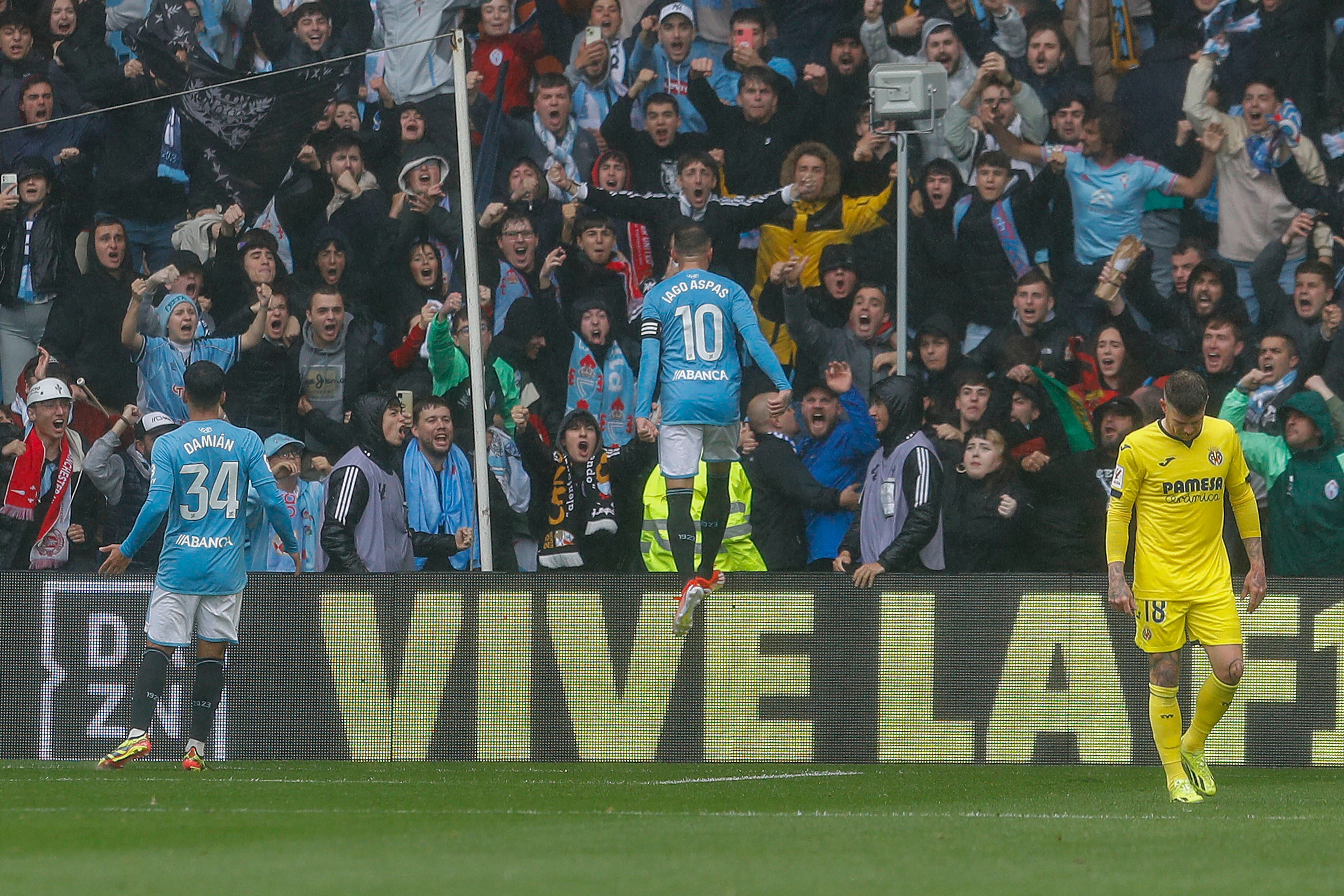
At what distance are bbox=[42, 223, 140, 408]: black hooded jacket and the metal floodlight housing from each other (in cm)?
635

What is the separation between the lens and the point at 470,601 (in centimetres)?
1132

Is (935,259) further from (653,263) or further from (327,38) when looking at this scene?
(327,38)

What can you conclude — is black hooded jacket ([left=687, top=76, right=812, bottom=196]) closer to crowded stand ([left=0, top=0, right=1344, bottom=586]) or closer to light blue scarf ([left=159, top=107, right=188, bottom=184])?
crowded stand ([left=0, top=0, right=1344, bottom=586])

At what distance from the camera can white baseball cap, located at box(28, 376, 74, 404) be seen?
44.1ft

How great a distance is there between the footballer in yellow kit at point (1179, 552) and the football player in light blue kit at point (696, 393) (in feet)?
9.69

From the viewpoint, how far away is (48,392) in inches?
530

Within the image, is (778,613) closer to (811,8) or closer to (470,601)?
(470,601)

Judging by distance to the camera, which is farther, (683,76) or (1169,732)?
(683,76)

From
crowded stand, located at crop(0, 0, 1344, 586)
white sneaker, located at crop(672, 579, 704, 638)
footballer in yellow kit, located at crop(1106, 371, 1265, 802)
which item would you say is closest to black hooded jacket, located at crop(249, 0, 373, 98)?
crowded stand, located at crop(0, 0, 1344, 586)

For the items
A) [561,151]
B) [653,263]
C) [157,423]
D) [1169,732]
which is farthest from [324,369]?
[1169,732]

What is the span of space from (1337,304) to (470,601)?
6446mm

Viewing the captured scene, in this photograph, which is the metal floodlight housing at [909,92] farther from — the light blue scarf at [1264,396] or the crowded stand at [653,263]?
the light blue scarf at [1264,396]

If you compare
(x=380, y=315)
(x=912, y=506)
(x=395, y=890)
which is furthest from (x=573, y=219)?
(x=395, y=890)

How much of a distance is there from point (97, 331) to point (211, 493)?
500 cm
